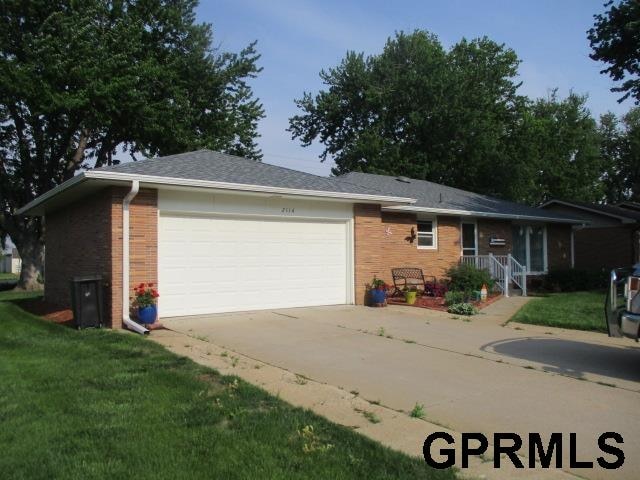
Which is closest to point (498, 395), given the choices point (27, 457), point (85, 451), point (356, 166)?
point (85, 451)

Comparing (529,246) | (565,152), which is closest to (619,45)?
(529,246)

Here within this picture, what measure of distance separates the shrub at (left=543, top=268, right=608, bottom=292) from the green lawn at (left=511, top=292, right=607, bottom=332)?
17.5 ft

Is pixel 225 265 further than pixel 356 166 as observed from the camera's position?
No

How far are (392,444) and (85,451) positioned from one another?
240 cm

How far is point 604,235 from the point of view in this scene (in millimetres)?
26594

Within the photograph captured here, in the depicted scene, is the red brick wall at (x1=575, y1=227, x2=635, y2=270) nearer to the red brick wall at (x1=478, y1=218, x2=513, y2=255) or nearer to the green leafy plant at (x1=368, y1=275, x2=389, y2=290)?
the red brick wall at (x1=478, y1=218, x2=513, y2=255)

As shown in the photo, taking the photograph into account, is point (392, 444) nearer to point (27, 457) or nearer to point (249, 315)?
point (27, 457)

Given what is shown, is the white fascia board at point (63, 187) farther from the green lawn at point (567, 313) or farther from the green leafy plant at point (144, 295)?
the green lawn at point (567, 313)

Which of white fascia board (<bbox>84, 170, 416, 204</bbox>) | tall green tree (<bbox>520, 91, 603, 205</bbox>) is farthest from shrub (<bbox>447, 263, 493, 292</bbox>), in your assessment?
tall green tree (<bbox>520, 91, 603, 205</bbox>)

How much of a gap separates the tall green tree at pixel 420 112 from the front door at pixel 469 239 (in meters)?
15.8

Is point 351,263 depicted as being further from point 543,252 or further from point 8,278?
point 8,278

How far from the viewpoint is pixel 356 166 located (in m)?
36.8

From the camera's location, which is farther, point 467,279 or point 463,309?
point 467,279

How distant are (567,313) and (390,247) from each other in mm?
5696
